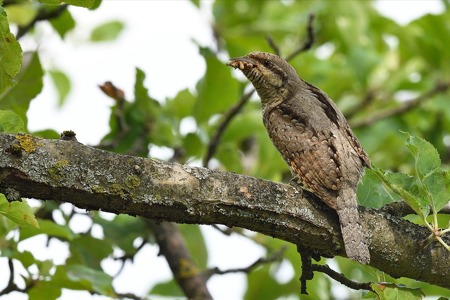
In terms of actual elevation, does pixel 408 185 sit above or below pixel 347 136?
below

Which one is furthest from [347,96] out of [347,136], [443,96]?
[347,136]

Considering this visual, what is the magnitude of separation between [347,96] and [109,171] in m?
4.48

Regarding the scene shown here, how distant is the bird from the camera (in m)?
3.53

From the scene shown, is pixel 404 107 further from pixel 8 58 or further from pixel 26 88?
pixel 8 58

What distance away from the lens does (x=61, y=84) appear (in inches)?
282

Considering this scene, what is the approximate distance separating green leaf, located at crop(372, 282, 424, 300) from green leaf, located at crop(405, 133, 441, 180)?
47cm

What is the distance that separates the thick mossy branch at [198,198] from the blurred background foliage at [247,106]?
155mm

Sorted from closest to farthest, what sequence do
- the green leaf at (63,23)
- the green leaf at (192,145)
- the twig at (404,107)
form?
the green leaf at (63,23), the green leaf at (192,145), the twig at (404,107)

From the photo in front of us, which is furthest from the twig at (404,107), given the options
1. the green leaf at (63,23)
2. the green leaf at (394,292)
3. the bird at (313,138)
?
the green leaf at (394,292)

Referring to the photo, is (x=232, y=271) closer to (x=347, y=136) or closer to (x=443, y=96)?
(x=347, y=136)

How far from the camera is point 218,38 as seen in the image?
22.7ft

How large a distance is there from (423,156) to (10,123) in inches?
65.3

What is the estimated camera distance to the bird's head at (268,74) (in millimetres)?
4688

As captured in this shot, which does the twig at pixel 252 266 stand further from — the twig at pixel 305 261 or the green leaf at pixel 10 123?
the green leaf at pixel 10 123
